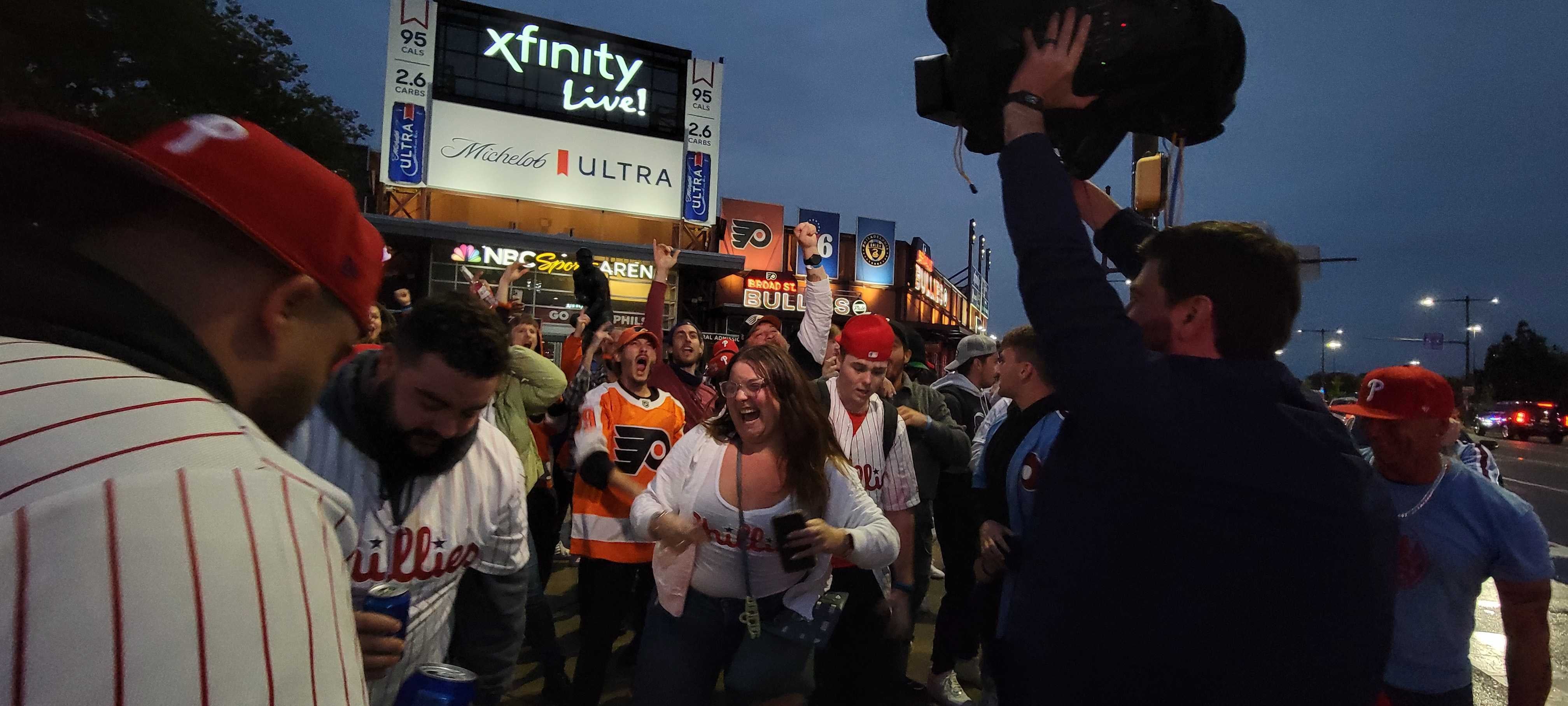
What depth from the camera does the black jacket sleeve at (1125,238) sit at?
2090mm

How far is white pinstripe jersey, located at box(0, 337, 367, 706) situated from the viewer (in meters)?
0.55

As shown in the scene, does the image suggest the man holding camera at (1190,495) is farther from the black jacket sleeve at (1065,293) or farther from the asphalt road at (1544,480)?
the asphalt road at (1544,480)

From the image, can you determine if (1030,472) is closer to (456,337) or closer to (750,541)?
(750,541)

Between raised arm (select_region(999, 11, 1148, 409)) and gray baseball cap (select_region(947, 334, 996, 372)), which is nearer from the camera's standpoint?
raised arm (select_region(999, 11, 1148, 409))

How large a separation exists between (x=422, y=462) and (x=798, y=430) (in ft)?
4.91

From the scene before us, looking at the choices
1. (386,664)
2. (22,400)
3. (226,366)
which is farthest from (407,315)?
(22,400)

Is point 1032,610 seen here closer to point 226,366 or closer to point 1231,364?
point 1231,364

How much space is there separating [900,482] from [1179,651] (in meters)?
2.95

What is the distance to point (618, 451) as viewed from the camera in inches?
A: 178

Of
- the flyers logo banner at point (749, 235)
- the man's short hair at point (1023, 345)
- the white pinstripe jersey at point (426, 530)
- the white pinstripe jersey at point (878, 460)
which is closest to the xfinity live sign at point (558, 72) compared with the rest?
the flyers logo banner at point (749, 235)

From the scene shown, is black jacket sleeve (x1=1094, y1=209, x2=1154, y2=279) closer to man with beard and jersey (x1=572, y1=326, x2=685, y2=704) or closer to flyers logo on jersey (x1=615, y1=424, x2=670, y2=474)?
man with beard and jersey (x1=572, y1=326, x2=685, y2=704)

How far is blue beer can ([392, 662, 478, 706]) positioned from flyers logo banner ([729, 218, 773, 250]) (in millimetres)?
24617

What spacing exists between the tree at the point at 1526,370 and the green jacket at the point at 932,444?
227 feet

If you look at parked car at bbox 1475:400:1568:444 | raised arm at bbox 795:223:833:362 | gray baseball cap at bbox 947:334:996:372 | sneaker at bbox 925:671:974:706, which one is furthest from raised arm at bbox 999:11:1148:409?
parked car at bbox 1475:400:1568:444
